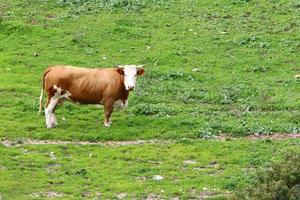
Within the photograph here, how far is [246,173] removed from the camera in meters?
17.3

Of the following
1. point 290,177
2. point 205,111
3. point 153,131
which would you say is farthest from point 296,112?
point 290,177

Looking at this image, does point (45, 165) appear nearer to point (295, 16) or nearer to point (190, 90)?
point (190, 90)

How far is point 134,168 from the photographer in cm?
1792

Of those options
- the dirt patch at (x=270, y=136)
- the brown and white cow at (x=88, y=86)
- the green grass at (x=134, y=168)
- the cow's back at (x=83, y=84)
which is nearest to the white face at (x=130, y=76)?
the brown and white cow at (x=88, y=86)

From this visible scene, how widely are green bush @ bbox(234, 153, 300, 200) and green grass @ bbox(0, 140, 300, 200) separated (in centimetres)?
193

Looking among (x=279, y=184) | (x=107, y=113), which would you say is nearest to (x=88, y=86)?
(x=107, y=113)

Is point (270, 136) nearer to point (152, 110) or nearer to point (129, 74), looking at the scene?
point (152, 110)

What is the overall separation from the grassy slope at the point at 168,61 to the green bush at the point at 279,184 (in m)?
5.94

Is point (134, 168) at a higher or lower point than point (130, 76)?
lower

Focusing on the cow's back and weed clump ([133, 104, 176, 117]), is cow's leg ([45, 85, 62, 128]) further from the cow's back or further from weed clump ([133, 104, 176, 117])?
weed clump ([133, 104, 176, 117])

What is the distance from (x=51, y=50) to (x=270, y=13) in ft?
28.7

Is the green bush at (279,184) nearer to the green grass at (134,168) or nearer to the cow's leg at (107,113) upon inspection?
the green grass at (134,168)

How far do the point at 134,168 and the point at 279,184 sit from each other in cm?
488

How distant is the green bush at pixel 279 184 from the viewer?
1369 centimetres
